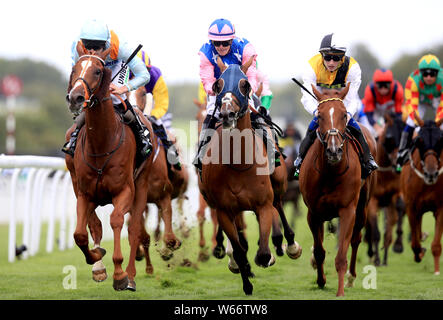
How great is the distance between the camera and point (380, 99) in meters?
12.8

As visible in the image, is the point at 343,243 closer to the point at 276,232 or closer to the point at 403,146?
the point at 276,232

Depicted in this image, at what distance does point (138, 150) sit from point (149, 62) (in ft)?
8.84

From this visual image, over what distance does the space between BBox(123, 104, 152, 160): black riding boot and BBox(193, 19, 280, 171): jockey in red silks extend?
1.71 feet

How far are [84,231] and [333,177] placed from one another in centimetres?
253

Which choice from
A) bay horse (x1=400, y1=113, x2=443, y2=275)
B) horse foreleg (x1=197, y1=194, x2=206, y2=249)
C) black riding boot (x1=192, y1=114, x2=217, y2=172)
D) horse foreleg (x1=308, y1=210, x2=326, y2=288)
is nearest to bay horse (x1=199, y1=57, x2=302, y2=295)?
black riding boot (x1=192, y1=114, x2=217, y2=172)

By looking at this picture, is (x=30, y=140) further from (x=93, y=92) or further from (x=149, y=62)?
(x=93, y=92)

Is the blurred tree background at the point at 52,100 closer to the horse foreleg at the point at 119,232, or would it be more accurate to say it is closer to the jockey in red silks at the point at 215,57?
the jockey in red silks at the point at 215,57

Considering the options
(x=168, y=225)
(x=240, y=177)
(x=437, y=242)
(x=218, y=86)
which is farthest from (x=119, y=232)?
(x=437, y=242)

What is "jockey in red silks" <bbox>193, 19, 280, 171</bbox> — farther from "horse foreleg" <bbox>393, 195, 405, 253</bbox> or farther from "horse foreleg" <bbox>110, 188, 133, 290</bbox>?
"horse foreleg" <bbox>393, 195, 405, 253</bbox>

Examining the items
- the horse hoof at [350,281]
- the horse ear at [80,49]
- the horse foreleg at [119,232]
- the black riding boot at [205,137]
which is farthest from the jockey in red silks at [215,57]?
the horse hoof at [350,281]

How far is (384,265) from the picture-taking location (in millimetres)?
11133
